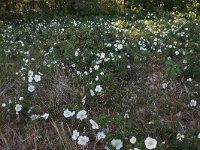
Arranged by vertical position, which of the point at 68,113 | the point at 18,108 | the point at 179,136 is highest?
the point at 179,136

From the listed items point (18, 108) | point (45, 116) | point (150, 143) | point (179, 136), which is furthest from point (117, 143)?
point (18, 108)

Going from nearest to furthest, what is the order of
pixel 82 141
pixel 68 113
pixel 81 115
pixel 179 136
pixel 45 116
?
pixel 179 136 → pixel 82 141 → pixel 81 115 → pixel 68 113 → pixel 45 116

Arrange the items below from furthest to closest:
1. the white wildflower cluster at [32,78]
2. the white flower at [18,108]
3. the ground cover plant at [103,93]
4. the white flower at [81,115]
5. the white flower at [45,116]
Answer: the white wildflower cluster at [32,78] → the white flower at [18,108] → the white flower at [45,116] → the white flower at [81,115] → the ground cover plant at [103,93]

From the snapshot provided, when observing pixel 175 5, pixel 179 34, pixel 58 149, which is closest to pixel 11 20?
pixel 175 5

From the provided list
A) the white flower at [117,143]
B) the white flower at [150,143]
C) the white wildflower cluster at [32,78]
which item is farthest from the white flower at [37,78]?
the white flower at [150,143]

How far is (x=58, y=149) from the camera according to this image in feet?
11.6

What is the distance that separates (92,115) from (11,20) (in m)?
9.45

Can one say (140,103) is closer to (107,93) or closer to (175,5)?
(107,93)

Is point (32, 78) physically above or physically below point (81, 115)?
below

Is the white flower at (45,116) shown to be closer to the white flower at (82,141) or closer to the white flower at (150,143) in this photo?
the white flower at (82,141)

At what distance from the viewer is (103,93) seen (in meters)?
4.34

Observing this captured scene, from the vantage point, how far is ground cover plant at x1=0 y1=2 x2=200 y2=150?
3.43 m

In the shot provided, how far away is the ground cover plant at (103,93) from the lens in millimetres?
3426

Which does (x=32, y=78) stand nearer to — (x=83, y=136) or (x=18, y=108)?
(x=18, y=108)
